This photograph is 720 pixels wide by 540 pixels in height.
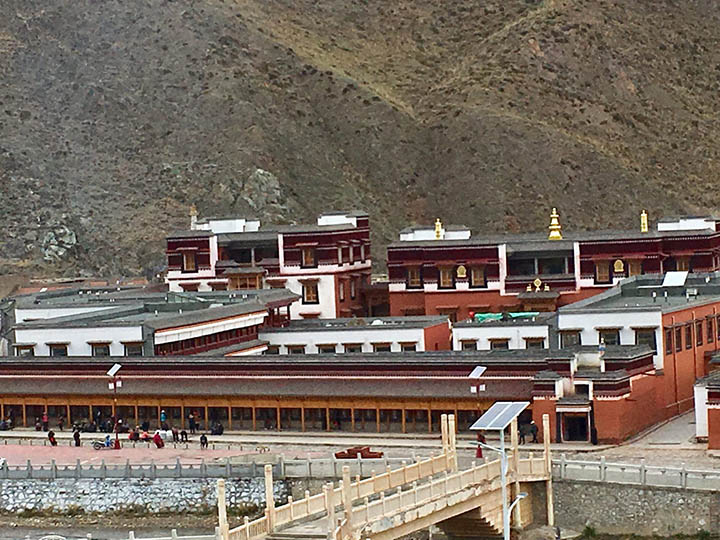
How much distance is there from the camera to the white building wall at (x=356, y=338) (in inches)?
3406

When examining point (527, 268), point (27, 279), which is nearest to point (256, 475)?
point (527, 268)

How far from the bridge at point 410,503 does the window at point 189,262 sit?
45.4 meters

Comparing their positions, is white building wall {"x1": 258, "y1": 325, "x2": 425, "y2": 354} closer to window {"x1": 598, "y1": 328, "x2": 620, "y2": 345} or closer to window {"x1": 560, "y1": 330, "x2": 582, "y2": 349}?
window {"x1": 560, "y1": 330, "x2": 582, "y2": 349}

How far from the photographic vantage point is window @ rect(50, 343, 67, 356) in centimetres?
8444

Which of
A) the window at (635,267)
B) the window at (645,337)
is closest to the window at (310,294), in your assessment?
the window at (635,267)

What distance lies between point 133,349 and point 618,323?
69.3 feet

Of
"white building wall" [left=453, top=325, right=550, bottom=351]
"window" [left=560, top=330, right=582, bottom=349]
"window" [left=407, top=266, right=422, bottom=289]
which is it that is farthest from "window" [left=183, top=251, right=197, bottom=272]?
"window" [left=560, top=330, right=582, bottom=349]

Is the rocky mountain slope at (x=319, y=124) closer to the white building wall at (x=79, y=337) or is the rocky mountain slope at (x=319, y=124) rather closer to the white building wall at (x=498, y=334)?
the white building wall at (x=79, y=337)

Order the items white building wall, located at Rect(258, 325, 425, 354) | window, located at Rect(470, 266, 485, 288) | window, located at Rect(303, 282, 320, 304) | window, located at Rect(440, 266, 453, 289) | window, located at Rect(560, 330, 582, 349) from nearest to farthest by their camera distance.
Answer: window, located at Rect(560, 330, 582, 349) < white building wall, located at Rect(258, 325, 425, 354) < window, located at Rect(440, 266, 453, 289) < window, located at Rect(470, 266, 485, 288) < window, located at Rect(303, 282, 320, 304)

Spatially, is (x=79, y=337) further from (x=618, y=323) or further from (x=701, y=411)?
(x=701, y=411)

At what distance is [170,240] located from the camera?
4299 inches

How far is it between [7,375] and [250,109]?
89377 mm

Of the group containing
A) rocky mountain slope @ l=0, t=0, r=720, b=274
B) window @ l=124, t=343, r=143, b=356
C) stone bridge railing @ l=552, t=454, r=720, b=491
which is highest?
rocky mountain slope @ l=0, t=0, r=720, b=274

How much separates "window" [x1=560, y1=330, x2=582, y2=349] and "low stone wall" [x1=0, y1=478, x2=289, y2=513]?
16668mm
